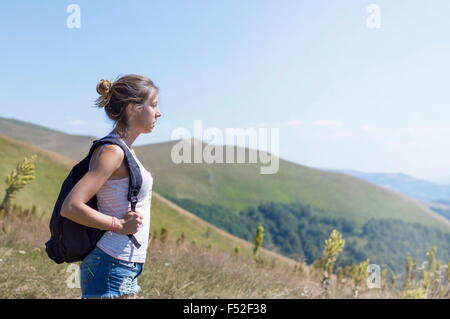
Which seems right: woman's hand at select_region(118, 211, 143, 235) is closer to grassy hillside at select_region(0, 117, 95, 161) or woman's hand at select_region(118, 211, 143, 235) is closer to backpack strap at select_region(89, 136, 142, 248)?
backpack strap at select_region(89, 136, 142, 248)

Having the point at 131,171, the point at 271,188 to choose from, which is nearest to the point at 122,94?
the point at 131,171

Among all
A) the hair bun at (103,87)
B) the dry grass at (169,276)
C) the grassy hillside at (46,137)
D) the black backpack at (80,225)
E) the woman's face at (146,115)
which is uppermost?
the grassy hillside at (46,137)

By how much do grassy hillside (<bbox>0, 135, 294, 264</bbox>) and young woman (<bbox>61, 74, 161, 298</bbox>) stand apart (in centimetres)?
3612

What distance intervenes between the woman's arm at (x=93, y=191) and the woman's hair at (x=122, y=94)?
0.23 m

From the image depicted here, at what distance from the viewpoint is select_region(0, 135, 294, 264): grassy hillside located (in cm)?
4493

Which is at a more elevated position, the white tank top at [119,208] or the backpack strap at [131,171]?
the backpack strap at [131,171]

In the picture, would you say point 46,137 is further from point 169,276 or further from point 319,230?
point 169,276

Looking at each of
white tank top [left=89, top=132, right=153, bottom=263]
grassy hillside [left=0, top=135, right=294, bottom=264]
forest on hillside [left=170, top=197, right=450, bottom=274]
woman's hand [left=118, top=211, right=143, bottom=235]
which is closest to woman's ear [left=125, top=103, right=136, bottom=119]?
white tank top [left=89, top=132, right=153, bottom=263]

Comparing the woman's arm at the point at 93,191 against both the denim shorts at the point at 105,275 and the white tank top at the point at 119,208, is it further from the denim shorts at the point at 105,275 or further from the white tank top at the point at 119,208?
the denim shorts at the point at 105,275

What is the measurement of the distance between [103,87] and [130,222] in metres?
0.81

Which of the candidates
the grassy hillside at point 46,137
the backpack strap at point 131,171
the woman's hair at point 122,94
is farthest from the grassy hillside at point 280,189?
the backpack strap at point 131,171

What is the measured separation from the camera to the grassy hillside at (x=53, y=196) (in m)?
44.9

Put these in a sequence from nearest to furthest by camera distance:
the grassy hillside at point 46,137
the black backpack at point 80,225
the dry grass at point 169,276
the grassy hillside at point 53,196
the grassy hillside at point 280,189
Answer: the black backpack at point 80,225 < the dry grass at point 169,276 < the grassy hillside at point 53,196 < the grassy hillside at point 280,189 < the grassy hillside at point 46,137
